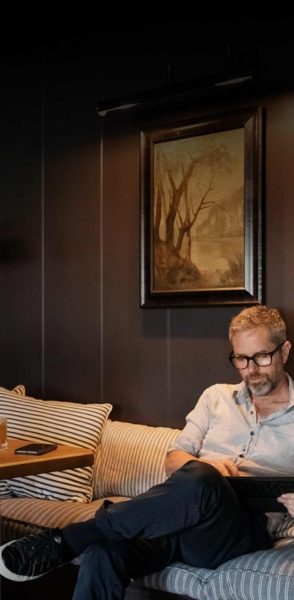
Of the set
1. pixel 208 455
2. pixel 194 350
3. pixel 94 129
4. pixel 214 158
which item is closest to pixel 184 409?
pixel 194 350

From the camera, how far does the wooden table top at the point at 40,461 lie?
227 cm

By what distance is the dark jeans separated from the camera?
2.25 meters

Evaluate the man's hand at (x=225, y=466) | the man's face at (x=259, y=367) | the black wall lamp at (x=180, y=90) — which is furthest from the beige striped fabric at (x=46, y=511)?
the black wall lamp at (x=180, y=90)

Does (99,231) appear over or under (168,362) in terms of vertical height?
over

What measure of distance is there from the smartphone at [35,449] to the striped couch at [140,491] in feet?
1.12

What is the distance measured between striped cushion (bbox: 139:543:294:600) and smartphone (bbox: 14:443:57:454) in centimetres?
52

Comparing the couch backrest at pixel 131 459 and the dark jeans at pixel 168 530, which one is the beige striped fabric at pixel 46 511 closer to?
the couch backrest at pixel 131 459

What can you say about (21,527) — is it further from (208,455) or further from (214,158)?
(214,158)

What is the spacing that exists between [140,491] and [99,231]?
1.23 meters

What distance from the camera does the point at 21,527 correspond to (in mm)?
2760

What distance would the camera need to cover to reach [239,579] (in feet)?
7.29

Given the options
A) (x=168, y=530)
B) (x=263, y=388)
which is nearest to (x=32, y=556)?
(x=168, y=530)

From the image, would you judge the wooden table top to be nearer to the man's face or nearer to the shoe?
the shoe

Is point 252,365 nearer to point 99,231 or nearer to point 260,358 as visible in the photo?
point 260,358
